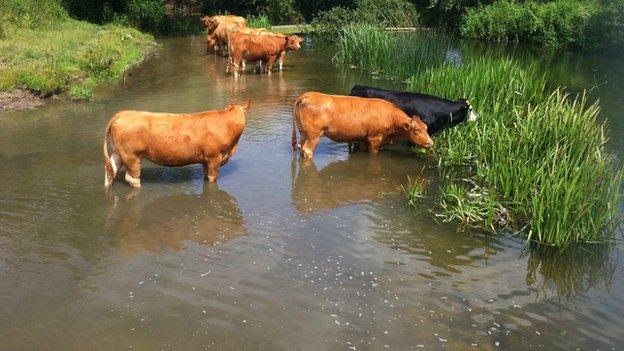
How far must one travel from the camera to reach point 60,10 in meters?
24.9

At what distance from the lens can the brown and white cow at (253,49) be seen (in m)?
18.0

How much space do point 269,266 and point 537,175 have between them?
3.44 meters

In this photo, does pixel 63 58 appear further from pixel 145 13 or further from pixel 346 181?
pixel 145 13

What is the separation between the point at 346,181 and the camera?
927 centimetres

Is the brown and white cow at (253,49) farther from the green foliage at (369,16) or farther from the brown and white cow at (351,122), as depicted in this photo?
the brown and white cow at (351,122)

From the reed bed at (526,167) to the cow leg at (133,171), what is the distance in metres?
3.47

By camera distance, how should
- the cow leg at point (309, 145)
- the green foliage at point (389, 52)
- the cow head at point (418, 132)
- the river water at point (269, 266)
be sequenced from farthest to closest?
1. the green foliage at point (389, 52)
2. the cow head at point (418, 132)
3. the cow leg at point (309, 145)
4. the river water at point (269, 266)

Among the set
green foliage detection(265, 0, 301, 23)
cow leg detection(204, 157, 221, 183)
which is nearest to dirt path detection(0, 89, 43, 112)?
cow leg detection(204, 157, 221, 183)

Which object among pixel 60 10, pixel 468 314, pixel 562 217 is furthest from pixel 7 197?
pixel 60 10

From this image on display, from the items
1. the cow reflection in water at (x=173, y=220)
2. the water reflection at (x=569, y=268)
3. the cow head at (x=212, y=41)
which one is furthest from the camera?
the cow head at (x=212, y=41)

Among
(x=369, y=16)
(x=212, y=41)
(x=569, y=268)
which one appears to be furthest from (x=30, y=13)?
(x=569, y=268)

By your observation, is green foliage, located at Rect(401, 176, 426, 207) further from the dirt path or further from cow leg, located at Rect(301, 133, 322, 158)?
the dirt path

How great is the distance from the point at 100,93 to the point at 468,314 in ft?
36.0

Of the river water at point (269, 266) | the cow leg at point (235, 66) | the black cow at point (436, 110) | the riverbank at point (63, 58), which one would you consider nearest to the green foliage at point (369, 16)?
the cow leg at point (235, 66)
